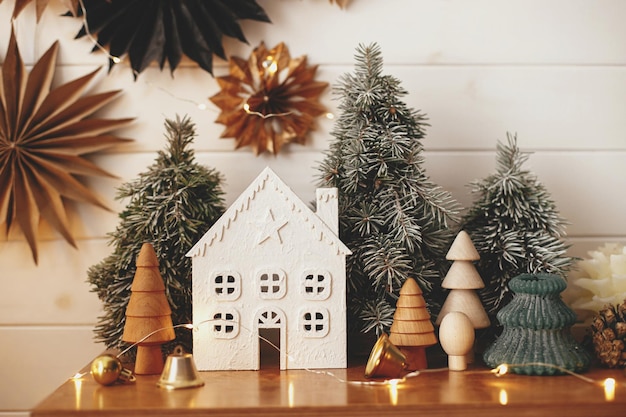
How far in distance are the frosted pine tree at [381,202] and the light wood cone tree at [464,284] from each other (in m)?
0.04

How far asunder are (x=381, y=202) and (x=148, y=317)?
1.41ft

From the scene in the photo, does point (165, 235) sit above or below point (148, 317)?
above

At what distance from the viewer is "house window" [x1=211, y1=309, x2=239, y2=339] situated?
1016mm

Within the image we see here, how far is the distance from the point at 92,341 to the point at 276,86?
24.9 inches

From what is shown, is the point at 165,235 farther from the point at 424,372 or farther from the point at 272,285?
the point at 424,372

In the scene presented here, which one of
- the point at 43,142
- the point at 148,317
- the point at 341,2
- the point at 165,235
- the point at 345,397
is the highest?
the point at 341,2

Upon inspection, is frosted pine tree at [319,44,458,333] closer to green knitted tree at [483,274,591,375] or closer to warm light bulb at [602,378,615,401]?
green knitted tree at [483,274,591,375]

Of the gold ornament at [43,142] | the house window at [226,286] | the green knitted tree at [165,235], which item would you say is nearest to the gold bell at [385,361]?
the house window at [226,286]

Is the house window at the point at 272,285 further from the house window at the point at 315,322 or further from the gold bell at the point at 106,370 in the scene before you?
the gold bell at the point at 106,370

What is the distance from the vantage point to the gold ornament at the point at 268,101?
1.26 m

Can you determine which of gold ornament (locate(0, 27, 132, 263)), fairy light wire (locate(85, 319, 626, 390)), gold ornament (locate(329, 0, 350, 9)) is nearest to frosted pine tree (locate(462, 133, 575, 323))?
fairy light wire (locate(85, 319, 626, 390))

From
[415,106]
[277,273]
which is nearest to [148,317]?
[277,273]

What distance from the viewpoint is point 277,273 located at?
1026mm

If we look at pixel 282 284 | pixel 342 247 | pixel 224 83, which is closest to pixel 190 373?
pixel 282 284
